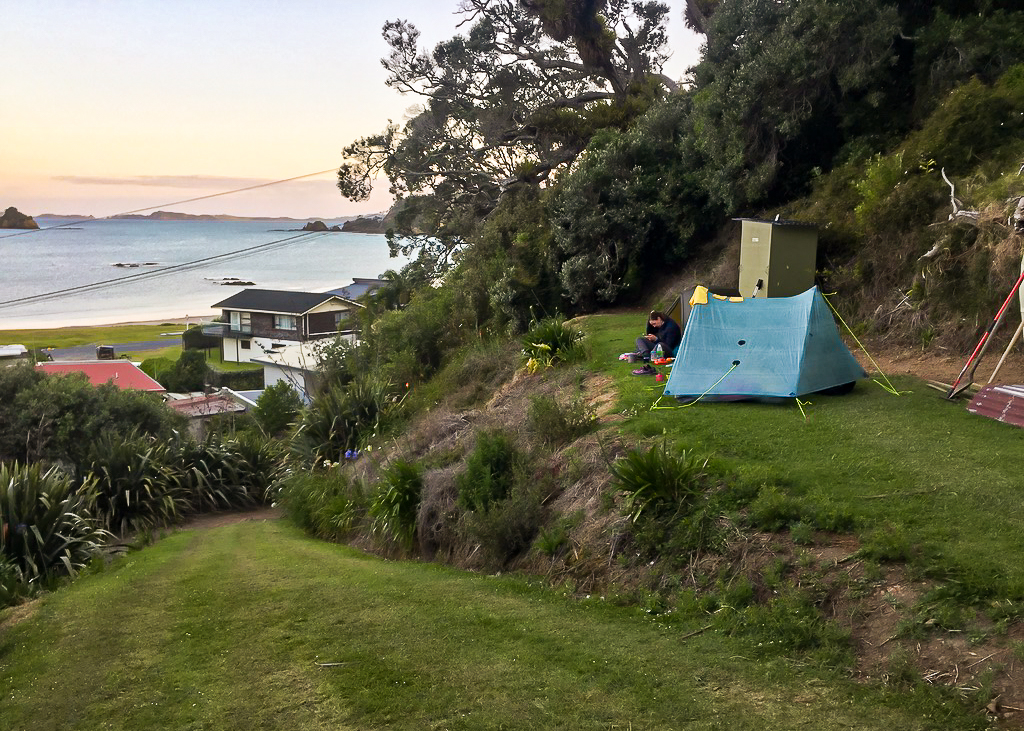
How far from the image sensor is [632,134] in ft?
80.6

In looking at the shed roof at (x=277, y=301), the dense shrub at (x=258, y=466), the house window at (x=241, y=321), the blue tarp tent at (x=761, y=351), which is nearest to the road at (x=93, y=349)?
the house window at (x=241, y=321)

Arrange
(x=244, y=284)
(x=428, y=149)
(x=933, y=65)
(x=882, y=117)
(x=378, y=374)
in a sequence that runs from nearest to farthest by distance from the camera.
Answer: (x=933, y=65)
(x=882, y=117)
(x=378, y=374)
(x=428, y=149)
(x=244, y=284)

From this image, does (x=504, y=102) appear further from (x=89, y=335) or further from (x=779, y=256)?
(x=89, y=335)

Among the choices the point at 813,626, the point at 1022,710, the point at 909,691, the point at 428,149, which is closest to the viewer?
the point at 1022,710

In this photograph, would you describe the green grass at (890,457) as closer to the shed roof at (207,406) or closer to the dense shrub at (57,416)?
the dense shrub at (57,416)

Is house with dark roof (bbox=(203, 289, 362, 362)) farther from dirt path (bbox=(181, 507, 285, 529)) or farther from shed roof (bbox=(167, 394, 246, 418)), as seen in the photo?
dirt path (bbox=(181, 507, 285, 529))

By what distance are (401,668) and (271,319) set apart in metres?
55.9

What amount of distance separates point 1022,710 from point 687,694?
6.34 ft

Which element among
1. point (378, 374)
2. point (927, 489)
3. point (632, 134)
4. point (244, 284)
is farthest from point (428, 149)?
point (244, 284)

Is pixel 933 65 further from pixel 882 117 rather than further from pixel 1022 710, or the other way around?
pixel 1022 710

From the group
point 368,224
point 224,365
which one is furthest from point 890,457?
point 224,365

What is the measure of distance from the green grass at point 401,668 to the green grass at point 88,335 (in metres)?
64.0

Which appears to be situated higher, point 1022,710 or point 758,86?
point 758,86

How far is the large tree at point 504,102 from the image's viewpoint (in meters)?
29.6
